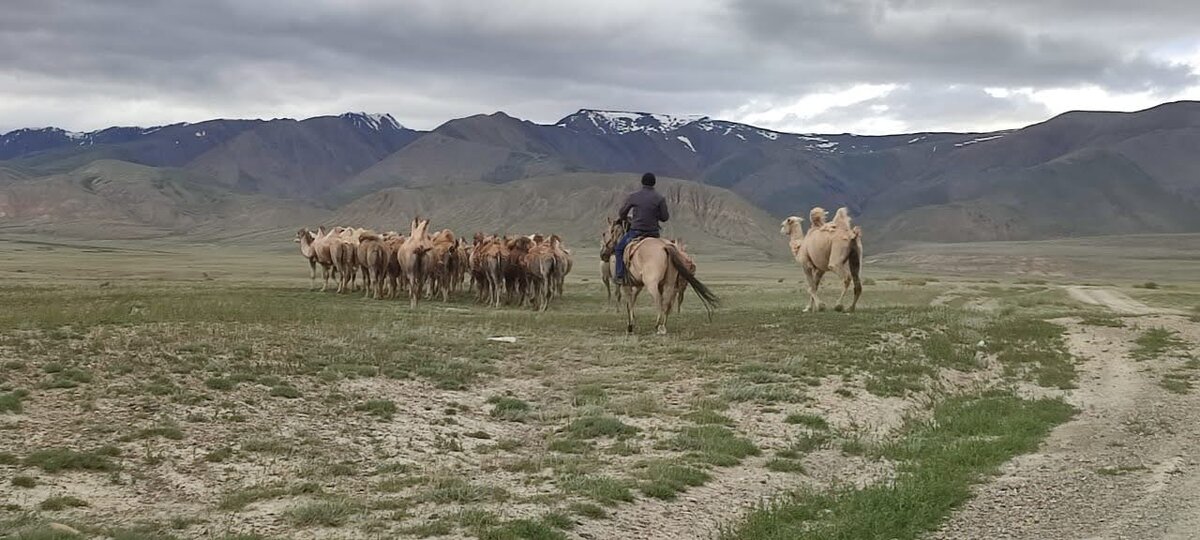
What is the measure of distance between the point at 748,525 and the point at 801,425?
445 centimetres

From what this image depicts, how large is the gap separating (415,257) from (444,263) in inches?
82.6

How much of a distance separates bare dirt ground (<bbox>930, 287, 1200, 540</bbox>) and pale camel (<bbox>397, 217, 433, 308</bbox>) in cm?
1894

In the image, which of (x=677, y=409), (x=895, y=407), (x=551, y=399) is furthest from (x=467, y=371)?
(x=895, y=407)

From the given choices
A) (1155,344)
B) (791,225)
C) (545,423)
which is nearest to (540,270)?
(791,225)

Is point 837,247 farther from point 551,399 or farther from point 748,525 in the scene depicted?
point 748,525

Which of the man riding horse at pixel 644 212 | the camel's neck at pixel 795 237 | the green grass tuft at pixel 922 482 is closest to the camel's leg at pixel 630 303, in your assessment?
the man riding horse at pixel 644 212

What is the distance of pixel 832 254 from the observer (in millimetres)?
23953

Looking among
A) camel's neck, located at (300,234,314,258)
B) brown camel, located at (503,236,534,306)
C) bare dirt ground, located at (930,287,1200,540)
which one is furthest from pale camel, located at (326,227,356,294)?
bare dirt ground, located at (930,287,1200,540)

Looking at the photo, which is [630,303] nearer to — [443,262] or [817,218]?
[817,218]

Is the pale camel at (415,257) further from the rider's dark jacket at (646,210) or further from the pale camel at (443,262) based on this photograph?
the rider's dark jacket at (646,210)

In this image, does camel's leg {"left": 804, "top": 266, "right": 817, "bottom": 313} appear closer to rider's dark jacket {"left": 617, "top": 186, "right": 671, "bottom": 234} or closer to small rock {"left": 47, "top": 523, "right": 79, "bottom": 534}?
rider's dark jacket {"left": 617, "top": 186, "right": 671, "bottom": 234}

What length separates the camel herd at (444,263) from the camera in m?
29.9

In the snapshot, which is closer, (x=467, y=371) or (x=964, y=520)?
(x=964, y=520)

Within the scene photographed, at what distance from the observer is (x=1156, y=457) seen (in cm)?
1091
